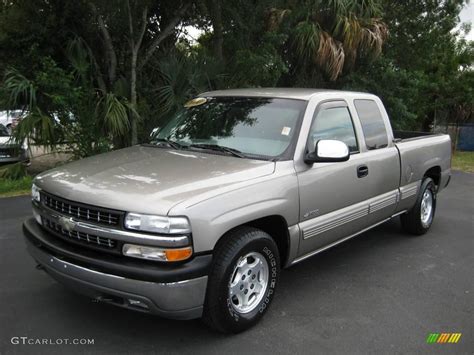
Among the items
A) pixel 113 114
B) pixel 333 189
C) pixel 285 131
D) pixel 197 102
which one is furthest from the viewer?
pixel 113 114

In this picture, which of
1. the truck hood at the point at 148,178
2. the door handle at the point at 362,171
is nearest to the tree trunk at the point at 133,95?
the truck hood at the point at 148,178

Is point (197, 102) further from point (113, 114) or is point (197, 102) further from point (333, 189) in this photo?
point (113, 114)

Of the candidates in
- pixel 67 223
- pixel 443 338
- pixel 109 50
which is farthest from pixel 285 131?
pixel 109 50

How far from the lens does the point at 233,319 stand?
3396 mm

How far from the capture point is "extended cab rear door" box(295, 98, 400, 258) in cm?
400

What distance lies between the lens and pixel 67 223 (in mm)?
3303

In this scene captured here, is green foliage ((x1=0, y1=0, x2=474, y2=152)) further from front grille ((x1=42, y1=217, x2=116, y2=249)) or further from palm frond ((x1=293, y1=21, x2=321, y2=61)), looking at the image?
front grille ((x1=42, y1=217, x2=116, y2=249))

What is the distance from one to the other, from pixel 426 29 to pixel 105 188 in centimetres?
1244

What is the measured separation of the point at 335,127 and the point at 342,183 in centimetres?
56

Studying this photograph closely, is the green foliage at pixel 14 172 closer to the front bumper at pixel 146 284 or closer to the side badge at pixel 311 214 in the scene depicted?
the front bumper at pixel 146 284

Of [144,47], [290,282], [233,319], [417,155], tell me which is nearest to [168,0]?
[144,47]

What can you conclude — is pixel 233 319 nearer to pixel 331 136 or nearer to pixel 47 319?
pixel 47 319

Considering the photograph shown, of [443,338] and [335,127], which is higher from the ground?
[335,127]

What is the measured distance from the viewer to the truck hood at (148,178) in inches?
122
